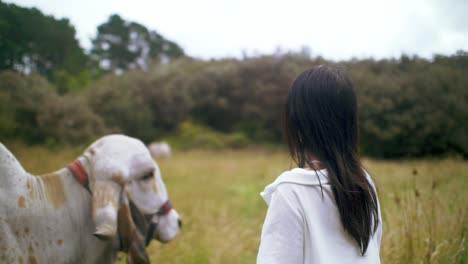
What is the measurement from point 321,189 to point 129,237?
160 cm

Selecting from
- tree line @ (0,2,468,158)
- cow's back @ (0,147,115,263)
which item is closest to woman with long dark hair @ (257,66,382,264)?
cow's back @ (0,147,115,263)

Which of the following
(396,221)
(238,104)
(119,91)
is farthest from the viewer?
(238,104)

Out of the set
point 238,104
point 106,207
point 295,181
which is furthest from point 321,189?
point 238,104

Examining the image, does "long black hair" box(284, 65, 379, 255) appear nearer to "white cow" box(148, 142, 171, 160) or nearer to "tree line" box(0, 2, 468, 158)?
"tree line" box(0, 2, 468, 158)

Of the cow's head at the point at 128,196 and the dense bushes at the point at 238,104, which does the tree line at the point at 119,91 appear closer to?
the dense bushes at the point at 238,104

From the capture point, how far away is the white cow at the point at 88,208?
210cm

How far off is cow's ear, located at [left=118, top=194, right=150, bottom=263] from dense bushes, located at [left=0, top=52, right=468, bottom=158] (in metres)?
1.60

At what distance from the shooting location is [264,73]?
24672 mm

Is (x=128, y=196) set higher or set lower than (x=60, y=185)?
lower

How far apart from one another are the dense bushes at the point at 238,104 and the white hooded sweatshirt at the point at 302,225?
1725 mm

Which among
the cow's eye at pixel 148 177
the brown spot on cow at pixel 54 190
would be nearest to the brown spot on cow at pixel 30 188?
the brown spot on cow at pixel 54 190

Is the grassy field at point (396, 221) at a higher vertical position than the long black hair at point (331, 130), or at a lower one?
lower

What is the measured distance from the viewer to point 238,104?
25.0m

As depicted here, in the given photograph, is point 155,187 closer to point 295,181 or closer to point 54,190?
point 54,190
